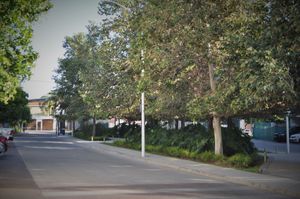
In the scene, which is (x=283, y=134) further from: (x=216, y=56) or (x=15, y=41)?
(x=15, y=41)

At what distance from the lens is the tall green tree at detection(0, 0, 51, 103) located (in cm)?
1620

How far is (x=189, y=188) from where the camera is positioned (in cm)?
1476

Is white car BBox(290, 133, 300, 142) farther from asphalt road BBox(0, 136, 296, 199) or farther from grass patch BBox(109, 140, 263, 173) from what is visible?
asphalt road BBox(0, 136, 296, 199)

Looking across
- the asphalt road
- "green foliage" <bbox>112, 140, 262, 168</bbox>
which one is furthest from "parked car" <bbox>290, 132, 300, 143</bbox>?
the asphalt road

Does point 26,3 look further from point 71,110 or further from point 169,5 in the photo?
point 71,110

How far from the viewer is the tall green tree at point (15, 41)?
53.2 ft

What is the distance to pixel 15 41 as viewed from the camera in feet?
55.5

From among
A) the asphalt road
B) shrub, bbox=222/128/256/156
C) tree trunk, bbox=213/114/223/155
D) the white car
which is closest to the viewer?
the asphalt road

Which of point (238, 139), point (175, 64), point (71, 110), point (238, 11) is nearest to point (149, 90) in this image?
point (175, 64)

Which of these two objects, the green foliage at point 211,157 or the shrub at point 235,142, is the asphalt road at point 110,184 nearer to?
the green foliage at point 211,157

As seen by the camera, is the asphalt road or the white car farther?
the white car

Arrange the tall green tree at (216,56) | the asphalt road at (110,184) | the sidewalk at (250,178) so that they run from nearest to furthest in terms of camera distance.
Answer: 1. the asphalt road at (110,184)
2. the sidewalk at (250,178)
3. the tall green tree at (216,56)

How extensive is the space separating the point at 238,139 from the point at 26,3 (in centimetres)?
1558

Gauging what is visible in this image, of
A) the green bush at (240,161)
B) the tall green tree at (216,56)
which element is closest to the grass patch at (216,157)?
the green bush at (240,161)
